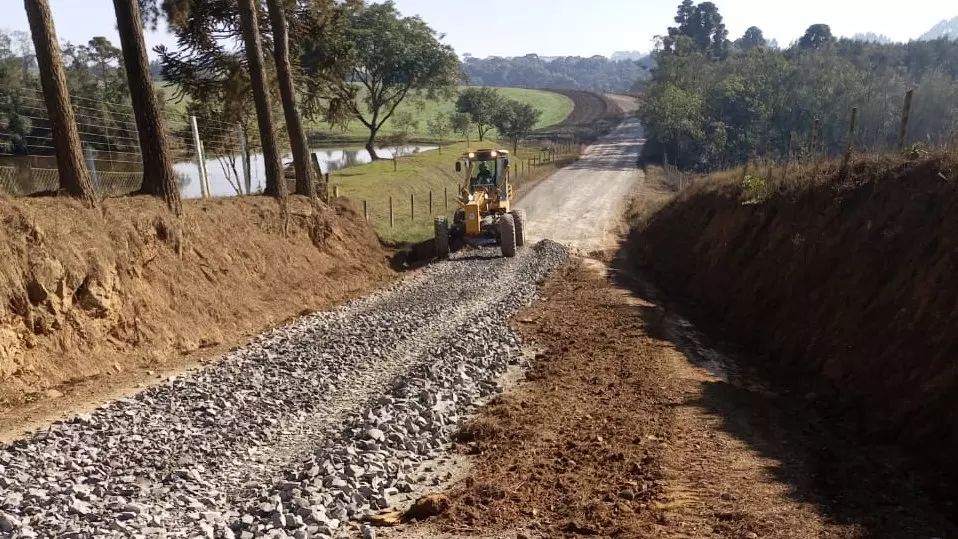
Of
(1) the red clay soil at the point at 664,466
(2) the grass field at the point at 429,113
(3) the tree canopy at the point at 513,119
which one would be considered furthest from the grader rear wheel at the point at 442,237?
(3) the tree canopy at the point at 513,119

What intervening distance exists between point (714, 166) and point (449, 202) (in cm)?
2373

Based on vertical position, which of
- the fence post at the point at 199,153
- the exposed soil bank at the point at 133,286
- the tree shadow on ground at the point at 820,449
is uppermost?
the fence post at the point at 199,153

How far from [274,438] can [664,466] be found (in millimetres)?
4572

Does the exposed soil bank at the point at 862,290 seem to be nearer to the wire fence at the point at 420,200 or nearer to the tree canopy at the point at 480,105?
the wire fence at the point at 420,200

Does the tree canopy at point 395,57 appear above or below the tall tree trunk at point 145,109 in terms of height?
above

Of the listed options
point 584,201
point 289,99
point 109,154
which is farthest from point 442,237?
point 584,201

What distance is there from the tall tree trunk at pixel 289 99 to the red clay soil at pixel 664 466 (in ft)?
35.8

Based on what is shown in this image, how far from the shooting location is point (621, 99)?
122 meters

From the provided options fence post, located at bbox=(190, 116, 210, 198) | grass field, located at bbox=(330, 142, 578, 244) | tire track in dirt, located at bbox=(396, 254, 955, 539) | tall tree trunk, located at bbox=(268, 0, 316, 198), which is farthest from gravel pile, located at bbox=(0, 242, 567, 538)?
grass field, located at bbox=(330, 142, 578, 244)

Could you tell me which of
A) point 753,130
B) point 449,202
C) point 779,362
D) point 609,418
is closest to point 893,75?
point 753,130

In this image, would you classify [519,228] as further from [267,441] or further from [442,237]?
[267,441]

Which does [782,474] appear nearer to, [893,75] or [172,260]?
[172,260]

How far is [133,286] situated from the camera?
37.4ft

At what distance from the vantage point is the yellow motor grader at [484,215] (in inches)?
829
